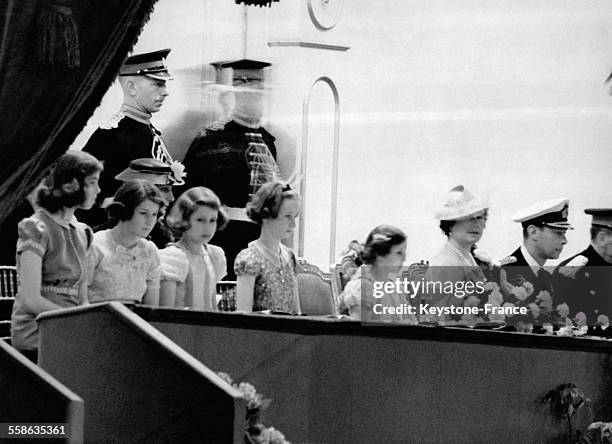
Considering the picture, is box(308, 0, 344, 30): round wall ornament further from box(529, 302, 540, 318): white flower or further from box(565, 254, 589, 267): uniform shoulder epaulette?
box(529, 302, 540, 318): white flower

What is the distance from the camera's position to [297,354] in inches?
160

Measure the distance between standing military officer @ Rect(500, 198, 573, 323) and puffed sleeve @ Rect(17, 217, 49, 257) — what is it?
2.32 m

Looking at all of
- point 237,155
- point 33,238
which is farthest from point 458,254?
point 237,155

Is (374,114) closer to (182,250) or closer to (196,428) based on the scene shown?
(182,250)

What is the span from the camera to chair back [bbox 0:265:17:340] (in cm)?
598

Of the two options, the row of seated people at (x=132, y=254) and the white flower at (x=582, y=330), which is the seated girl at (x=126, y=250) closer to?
the row of seated people at (x=132, y=254)

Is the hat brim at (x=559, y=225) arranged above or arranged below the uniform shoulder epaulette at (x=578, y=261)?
above

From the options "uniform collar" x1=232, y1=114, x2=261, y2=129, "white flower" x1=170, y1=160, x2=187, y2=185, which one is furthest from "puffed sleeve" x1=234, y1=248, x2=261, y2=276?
"uniform collar" x1=232, y1=114, x2=261, y2=129

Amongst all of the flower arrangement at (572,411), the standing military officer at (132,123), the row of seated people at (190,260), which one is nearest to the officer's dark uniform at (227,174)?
the standing military officer at (132,123)

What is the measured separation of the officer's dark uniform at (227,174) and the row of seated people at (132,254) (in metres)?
2.41

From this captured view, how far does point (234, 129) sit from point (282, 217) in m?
3.25

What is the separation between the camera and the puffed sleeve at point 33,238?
4.25m

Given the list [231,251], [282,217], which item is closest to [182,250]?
[282,217]

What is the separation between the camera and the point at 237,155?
827 centimetres
